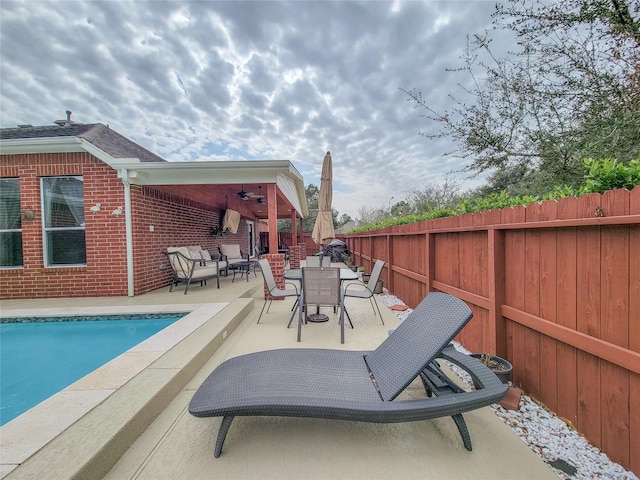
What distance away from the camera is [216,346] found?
343 cm

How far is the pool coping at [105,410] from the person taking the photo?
5.02 ft

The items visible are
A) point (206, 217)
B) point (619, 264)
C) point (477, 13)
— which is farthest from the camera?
point (206, 217)

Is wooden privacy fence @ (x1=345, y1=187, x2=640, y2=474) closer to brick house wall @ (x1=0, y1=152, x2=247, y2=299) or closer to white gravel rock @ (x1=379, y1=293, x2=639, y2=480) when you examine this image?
white gravel rock @ (x1=379, y1=293, x2=639, y2=480)

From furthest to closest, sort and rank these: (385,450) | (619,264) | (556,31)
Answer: (556,31) < (385,450) < (619,264)

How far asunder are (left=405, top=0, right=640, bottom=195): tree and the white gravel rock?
335 cm

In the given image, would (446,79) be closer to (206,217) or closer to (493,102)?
(493,102)

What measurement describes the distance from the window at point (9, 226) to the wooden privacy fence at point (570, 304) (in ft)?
29.6

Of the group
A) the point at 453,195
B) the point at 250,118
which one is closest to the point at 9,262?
the point at 250,118

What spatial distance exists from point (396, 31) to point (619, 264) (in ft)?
23.8

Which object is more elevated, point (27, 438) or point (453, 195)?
point (453, 195)

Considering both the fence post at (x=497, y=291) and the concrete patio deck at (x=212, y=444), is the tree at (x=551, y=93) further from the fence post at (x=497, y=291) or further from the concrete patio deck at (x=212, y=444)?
the concrete patio deck at (x=212, y=444)

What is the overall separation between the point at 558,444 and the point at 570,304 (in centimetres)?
93

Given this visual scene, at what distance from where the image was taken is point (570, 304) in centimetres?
196

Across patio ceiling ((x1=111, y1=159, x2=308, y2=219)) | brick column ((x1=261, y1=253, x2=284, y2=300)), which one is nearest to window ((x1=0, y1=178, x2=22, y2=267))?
patio ceiling ((x1=111, y1=159, x2=308, y2=219))
